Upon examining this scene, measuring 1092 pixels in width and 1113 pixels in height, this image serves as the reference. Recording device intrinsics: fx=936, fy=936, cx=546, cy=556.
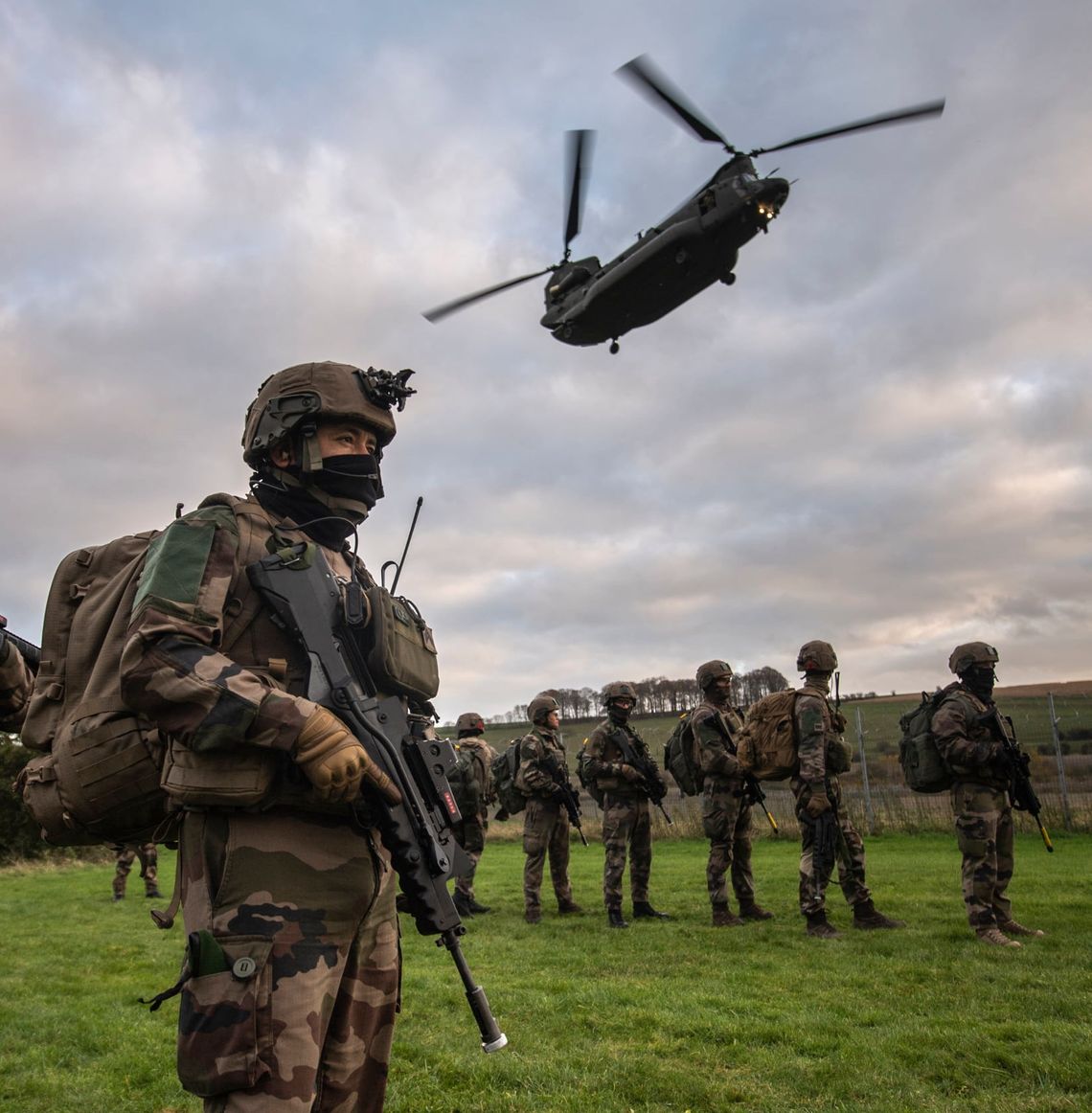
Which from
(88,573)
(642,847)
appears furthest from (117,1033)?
(642,847)

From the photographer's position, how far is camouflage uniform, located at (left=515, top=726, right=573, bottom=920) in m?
12.0

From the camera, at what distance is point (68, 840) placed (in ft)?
9.63

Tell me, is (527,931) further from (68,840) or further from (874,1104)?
(68,840)

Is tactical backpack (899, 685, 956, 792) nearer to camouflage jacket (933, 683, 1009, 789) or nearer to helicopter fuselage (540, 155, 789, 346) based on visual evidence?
camouflage jacket (933, 683, 1009, 789)

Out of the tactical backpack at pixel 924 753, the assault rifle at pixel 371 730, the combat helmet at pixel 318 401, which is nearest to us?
the assault rifle at pixel 371 730

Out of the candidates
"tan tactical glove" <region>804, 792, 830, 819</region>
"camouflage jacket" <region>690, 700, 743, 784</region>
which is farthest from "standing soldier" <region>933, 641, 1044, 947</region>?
"camouflage jacket" <region>690, 700, 743, 784</region>

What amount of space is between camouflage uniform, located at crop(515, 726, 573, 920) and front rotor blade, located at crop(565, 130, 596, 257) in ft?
41.2

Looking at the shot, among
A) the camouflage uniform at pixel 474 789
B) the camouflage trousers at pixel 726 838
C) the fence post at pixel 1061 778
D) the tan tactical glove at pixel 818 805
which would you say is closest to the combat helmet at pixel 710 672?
the camouflage trousers at pixel 726 838

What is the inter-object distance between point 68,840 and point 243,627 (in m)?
0.86

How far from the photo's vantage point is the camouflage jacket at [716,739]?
10.6m

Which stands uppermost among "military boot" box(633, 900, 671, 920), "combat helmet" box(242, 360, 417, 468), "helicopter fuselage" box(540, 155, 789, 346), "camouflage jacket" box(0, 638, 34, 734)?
"helicopter fuselage" box(540, 155, 789, 346)

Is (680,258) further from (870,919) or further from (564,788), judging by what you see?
(870,919)

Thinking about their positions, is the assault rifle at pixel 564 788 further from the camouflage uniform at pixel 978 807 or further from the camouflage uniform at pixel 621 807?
the camouflage uniform at pixel 978 807

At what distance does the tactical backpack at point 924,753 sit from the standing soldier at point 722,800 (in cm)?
196
